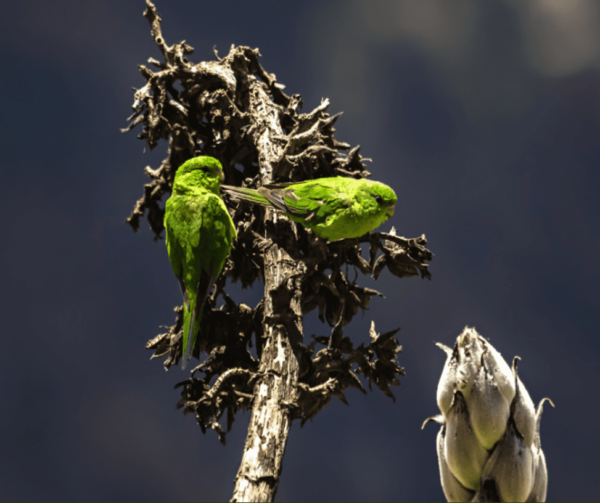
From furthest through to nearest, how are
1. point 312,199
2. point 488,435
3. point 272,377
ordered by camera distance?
point 312,199 < point 272,377 < point 488,435

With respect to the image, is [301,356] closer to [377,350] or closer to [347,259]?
[377,350]

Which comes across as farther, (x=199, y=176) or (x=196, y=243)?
(x=199, y=176)

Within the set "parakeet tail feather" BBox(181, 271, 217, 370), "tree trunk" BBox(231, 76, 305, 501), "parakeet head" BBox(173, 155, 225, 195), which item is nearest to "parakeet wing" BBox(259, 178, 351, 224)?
"parakeet head" BBox(173, 155, 225, 195)

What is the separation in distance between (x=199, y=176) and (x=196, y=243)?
0.56 m

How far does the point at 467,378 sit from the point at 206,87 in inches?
175

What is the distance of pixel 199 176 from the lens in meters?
3.38

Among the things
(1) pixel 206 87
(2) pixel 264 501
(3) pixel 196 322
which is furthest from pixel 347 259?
(1) pixel 206 87

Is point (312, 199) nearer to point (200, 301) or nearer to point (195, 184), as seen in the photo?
point (195, 184)

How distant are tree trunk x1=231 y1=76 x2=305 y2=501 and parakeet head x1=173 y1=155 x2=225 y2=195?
0.65 meters

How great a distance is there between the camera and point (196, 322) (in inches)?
124

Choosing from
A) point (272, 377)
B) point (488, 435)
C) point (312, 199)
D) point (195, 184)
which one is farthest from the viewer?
point (195, 184)

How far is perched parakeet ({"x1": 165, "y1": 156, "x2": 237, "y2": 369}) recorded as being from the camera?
3.18 metres

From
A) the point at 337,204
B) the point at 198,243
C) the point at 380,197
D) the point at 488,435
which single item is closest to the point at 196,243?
the point at 198,243

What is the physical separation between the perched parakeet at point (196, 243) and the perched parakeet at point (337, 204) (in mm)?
400
